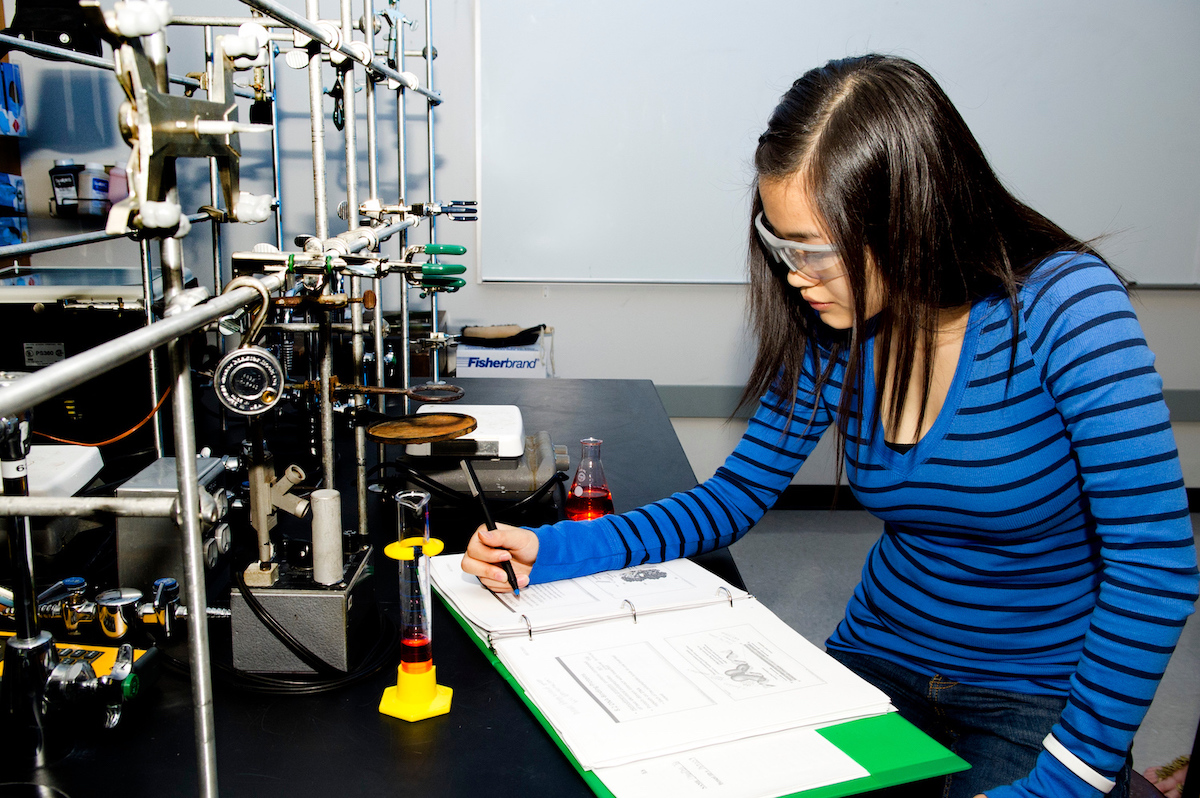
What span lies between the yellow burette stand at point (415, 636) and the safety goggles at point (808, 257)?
52cm

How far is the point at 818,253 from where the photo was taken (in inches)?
37.4

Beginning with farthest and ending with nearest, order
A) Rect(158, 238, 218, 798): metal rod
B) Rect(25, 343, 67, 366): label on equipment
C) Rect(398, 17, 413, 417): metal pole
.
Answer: Rect(25, 343, 67, 366): label on equipment < Rect(398, 17, 413, 417): metal pole < Rect(158, 238, 218, 798): metal rod

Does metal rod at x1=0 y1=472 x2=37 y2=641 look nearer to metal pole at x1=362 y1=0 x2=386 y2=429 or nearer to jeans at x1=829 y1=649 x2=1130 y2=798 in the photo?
metal pole at x1=362 y1=0 x2=386 y2=429

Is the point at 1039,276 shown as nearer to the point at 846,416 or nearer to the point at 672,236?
the point at 846,416

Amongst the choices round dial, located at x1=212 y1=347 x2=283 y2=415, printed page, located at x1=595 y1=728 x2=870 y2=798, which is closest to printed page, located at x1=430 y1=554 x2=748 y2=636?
printed page, located at x1=595 y1=728 x2=870 y2=798

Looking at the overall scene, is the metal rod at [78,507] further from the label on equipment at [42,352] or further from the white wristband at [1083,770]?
the label on equipment at [42,352]

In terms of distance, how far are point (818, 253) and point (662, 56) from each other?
95.5 inches

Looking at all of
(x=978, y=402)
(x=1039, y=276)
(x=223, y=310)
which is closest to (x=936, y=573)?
(x=978, y=402)

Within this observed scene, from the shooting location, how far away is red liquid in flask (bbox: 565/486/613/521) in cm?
119

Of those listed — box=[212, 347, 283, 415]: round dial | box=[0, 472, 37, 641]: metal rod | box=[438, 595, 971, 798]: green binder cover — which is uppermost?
box=[212, 347, 283, 415]: round dial

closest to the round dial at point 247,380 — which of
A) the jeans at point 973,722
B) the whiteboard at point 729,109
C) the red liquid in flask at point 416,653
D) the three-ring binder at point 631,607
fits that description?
the red liquid in flask at point 416,653

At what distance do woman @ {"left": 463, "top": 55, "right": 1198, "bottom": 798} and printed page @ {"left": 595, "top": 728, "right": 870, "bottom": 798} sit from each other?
18 cm

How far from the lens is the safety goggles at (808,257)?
94 cm

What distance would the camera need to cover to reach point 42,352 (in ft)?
4.97
